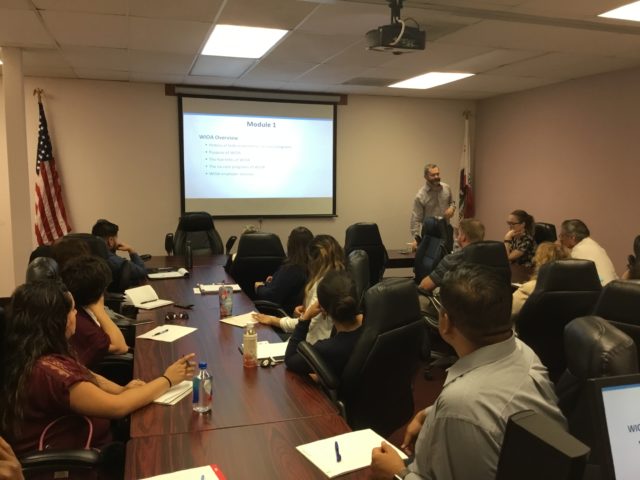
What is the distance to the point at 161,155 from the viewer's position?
690 centimetres

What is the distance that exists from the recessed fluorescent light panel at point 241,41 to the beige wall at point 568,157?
12.4 ft

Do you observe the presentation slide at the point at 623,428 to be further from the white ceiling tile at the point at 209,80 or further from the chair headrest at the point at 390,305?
the white ceiling tile at the point at 209,80

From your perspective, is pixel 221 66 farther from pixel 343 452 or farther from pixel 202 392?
pixel 343 452

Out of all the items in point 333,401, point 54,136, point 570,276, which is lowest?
point 333,401

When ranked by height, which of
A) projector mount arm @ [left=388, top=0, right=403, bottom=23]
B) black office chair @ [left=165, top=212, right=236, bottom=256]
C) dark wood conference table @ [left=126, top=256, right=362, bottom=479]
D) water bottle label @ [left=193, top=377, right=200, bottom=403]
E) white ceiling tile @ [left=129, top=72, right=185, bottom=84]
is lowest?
dark wood conference table @ [left=126, top=256, right=362, bottom=479]

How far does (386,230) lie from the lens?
7.94 m

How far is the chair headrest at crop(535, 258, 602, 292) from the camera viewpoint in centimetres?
310

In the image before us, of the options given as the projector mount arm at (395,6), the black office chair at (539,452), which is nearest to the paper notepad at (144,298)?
the projector mount arm at (395,6)

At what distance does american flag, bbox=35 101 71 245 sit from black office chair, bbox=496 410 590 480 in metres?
6.53

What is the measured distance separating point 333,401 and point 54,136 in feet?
18.4

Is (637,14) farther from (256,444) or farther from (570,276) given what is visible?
(256,444)

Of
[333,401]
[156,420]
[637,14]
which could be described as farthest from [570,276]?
[156,420]

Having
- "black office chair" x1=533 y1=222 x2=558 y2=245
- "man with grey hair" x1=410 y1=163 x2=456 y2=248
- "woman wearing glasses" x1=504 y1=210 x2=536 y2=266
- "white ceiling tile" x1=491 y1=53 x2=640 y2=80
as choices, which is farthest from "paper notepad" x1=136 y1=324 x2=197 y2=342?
"man with grey hair" x1=410 y1=163 x2=456 y2=248

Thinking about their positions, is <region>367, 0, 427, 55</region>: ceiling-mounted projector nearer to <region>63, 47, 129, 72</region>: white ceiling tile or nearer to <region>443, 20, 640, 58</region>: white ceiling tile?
<region>443, 20, 640, 58</region>: white ceiling tile
